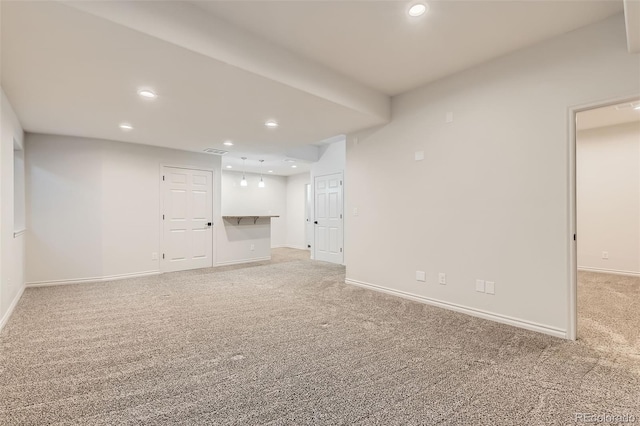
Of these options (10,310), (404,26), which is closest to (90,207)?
(10,310)

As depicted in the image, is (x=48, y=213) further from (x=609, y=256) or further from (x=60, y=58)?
(x=609, y=256)

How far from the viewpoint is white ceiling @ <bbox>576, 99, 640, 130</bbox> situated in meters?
4.41

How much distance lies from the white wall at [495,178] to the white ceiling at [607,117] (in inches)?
Answer: 94.3

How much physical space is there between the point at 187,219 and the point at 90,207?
155 centimetres

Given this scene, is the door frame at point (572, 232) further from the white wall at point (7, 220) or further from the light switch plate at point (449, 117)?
the white wall at point (7, 220)

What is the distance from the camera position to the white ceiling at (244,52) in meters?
2.10

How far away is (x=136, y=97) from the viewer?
3.14 metres

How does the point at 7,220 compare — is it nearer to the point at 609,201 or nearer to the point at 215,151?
the point at 215,151

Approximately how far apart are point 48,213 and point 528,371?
20.0 ft

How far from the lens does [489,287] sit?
10.1ft

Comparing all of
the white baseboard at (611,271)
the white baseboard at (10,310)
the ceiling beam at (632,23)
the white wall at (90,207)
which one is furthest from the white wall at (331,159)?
the white baseboard at (10,310)

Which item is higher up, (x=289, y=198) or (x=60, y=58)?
(x=60, y=58)

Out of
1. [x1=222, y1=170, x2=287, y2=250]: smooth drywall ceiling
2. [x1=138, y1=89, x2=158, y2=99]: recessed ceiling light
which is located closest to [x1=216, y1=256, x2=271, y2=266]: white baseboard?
[x1=222, y1=170, x2=287, y2=250]: smooth drywall ceiling

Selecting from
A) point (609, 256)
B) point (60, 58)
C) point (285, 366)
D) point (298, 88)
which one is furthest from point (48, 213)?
point (609, 256)
